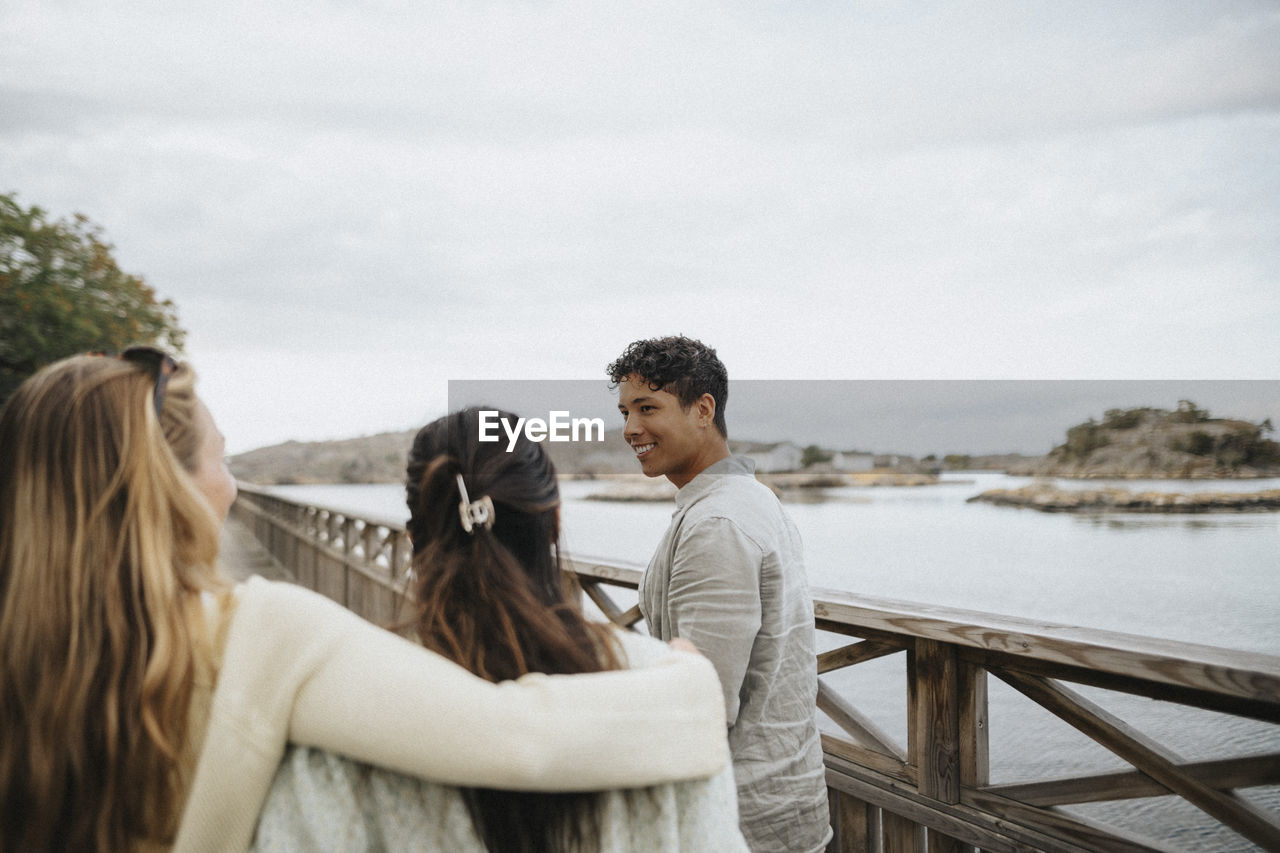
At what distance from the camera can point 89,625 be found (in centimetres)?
85

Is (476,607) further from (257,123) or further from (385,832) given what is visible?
(257,123)

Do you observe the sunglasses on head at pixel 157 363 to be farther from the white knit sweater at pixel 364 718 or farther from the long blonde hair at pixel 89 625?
the white knit sweater at pixel 364 718

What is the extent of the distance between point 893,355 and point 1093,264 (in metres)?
5.30

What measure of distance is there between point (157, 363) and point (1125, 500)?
3383 mm

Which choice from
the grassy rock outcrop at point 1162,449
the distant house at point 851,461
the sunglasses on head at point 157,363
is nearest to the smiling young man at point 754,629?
the sunglasses on head at point 157,363

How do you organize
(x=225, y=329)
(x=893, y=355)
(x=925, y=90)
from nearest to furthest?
(x=893, y=355), (x=925, y=90), (x=225, y=329)

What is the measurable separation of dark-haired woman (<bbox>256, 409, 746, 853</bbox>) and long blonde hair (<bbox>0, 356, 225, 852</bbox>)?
15 cm

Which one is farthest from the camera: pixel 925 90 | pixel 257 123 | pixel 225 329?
pixel 225 329

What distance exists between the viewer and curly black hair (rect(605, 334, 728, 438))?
73.9 inches

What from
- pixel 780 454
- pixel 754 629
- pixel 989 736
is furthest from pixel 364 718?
pixel 780 454

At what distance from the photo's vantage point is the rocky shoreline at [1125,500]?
9.25ft

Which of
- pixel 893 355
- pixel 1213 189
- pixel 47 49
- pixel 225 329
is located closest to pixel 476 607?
pixel 893 355

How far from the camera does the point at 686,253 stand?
56.3 feet

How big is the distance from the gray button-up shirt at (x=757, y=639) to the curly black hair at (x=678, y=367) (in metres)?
0.31
